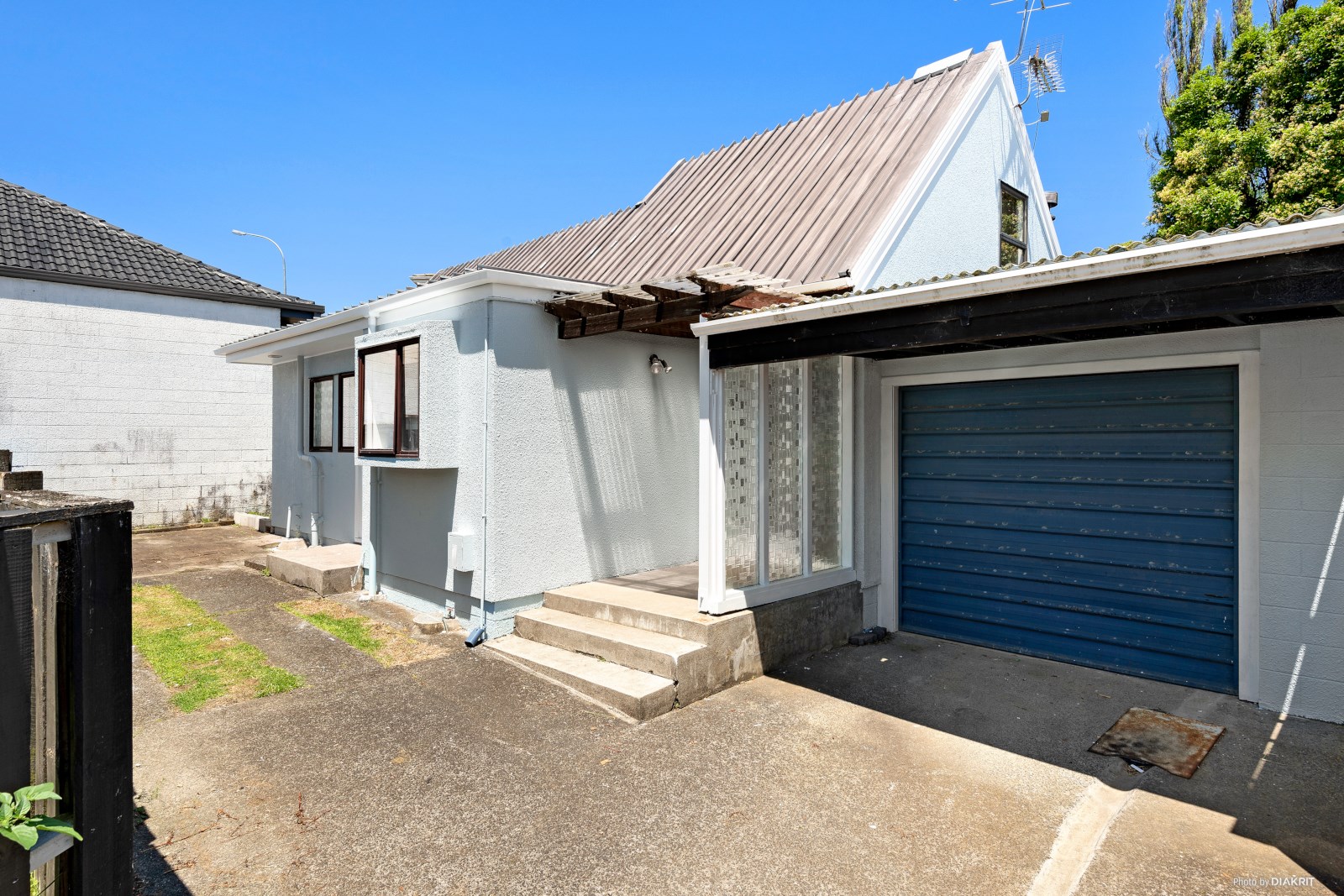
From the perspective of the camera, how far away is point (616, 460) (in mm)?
7180

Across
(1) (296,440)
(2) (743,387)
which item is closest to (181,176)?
(1) (296,440)

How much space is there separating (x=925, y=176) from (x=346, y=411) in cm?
795

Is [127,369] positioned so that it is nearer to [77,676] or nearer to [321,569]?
[321,569]

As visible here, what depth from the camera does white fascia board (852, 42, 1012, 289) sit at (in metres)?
6.97

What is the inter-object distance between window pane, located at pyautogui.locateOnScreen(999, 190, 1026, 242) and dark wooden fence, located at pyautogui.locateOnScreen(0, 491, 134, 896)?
10227 millimetres

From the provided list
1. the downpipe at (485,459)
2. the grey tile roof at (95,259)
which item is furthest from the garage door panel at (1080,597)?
the grey tile roof at (95,259)

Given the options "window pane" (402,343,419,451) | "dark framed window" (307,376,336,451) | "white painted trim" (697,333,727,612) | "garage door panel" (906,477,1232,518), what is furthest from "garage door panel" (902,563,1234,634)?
"dark framed window" (307,376,336,451)

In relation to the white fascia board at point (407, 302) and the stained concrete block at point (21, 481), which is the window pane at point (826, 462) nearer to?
the white fascia board at point (407, 302)

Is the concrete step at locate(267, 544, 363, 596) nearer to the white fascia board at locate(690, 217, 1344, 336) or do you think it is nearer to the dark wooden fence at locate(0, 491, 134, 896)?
the white fascia board at locate(690, 217, 1344, 336)

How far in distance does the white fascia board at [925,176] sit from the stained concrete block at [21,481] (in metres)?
6.37

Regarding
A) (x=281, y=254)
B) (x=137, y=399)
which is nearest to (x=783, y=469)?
(x=137, y=399)

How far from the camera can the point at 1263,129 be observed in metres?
12.6

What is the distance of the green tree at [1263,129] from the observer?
1205 cm

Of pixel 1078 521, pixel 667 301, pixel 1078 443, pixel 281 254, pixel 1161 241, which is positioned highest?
pixel 281 254
